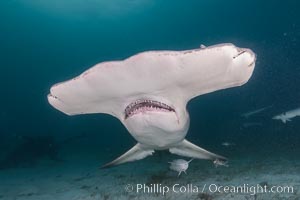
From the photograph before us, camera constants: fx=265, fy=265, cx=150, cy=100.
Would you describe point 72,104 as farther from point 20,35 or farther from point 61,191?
point 20,35

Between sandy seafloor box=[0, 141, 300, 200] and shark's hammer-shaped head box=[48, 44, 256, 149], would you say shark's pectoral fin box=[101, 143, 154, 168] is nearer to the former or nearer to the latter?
sandy seafloor box=[0, 141, 300, 200]

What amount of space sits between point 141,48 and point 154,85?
42.1 m

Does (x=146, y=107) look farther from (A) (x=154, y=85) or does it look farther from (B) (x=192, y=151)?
(B) (x=192, y=151)

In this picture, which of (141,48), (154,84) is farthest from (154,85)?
(141,48)

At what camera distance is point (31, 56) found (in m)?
48.3

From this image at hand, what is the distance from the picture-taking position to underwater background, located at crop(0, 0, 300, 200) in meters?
10.5

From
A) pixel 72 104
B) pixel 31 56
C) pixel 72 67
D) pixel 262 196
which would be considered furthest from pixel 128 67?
pixel 72 67

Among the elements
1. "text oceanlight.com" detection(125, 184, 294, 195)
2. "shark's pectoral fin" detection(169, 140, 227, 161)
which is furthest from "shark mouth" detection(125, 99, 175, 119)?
"text oceanlight.com" detection(125, 184, 294, 195)

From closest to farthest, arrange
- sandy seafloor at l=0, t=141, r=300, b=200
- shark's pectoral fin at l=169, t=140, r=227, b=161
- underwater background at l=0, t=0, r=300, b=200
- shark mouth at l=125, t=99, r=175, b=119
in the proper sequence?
shark mouth at l=125, t=99, r=175, b=119 < shark's pectoral fin at l=169, t=140, r=227, b=161 < sandy seafloor at l=0, t=141, r=300, b=200 < underwater background at l=0, t=0, r=300, b=200

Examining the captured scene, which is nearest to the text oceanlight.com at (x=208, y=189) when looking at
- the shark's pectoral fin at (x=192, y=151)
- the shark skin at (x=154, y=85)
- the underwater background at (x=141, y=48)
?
the underwater background at (x=141, y=48)

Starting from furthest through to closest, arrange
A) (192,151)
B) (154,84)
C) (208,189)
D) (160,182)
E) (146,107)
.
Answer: (160,182) → (208,189) → (192,151) → (146,107) → (154,84)

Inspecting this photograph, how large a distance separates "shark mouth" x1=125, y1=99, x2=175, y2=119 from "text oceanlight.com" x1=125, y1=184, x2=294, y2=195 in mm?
3133

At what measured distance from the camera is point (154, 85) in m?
3.18

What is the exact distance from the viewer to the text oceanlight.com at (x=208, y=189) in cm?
559
